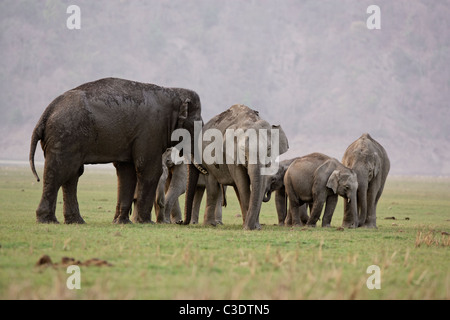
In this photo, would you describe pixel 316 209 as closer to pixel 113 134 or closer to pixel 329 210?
pixel 329 210

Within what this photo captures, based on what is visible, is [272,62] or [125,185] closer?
[125,185]

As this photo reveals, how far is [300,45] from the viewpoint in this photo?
7264 inches

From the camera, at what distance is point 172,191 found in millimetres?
20500

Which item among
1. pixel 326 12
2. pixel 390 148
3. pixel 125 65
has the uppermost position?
pixel 326 12

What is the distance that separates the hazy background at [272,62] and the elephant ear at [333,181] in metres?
128

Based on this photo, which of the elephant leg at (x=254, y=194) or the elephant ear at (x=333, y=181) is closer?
the elephant leg at (x=254, y=194)

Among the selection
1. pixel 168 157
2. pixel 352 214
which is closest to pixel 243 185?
pixel 352 214

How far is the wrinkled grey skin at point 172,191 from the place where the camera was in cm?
1995

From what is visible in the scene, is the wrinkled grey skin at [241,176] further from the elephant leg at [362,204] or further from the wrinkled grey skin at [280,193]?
the elephant leg at [362,204]

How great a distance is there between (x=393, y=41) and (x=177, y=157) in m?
176

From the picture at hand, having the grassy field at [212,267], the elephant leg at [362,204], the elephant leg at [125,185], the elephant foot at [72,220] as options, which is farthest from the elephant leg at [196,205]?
the grassy field at [212,267]

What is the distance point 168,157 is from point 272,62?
162 meters
